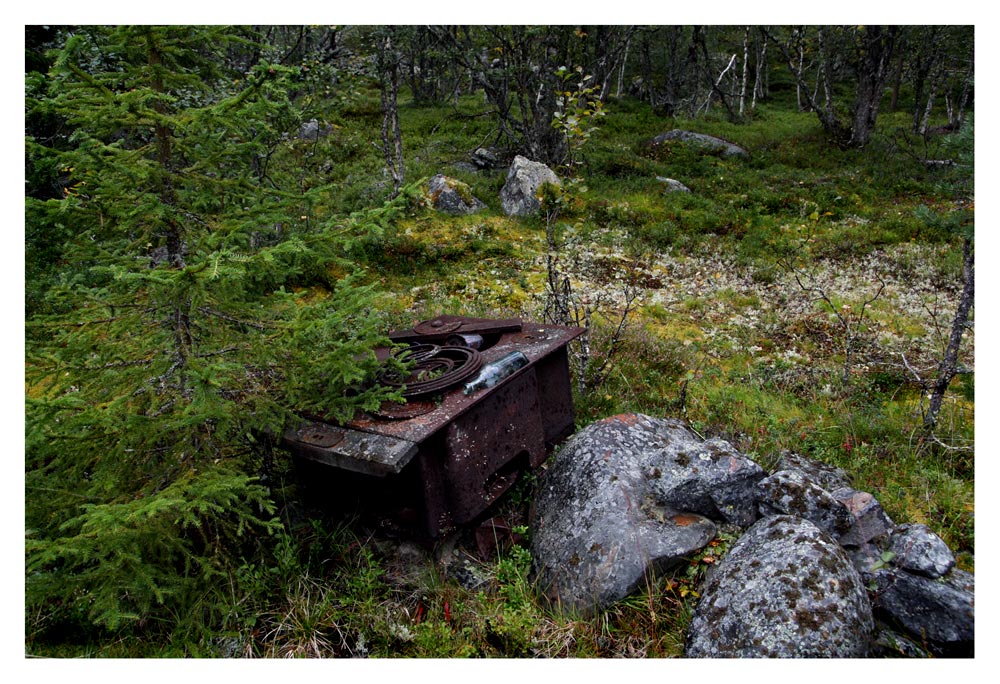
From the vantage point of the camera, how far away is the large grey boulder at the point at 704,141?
1708 centimetres

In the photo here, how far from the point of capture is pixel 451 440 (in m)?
3.71

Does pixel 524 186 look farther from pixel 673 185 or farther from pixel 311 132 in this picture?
pixel 311 132

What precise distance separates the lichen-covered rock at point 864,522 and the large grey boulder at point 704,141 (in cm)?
1490

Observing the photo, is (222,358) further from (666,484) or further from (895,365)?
(895,365)

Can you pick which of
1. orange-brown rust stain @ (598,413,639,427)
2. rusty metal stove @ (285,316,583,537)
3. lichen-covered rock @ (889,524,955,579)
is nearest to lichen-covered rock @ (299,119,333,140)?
rusty metal stove @ (285,316,583,537)

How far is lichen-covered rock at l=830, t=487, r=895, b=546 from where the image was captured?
3.72m

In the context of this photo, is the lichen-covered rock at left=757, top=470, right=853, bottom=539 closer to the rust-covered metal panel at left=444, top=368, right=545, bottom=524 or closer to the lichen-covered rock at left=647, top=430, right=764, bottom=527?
the lichen-covered rock at left=647, top=430, right=764, bottom=527

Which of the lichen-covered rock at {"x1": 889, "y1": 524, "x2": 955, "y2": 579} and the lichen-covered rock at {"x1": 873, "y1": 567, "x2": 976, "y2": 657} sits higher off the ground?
the lichen-covered rock at {"x1": 889, "y1": 524, "x2": 955, "y2": 579}

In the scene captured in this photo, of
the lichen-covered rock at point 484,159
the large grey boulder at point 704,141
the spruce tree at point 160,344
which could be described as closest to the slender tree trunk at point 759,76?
the large grey boulder at point 704,141

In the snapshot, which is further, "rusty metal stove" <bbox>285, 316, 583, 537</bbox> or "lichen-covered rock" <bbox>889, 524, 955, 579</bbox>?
"rusty metal stove" <bbox>285, 316, 583, 537</bbox>

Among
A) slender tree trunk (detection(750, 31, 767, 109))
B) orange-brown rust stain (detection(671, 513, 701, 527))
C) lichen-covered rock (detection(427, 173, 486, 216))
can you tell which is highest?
slender tree trunk (detection(750, 31, 767, 109))

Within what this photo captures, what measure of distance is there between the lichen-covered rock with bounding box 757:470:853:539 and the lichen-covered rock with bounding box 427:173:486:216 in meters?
9.58

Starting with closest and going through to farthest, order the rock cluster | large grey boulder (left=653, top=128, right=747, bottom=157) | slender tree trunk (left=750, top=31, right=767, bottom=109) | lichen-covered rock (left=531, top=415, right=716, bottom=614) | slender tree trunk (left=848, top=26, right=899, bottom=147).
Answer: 1. the rock cluster
2. lichen-covered rock (left=531, top=415, right=716, bottom=614)
3. slender tree trunk (left=848, top=26, right=899, bottom=147)
4. large grey boulder (left=653, top=128, right=747, bottom=157)
5. slender tree trunk (left=750, top=31, right=767, bottom=109)

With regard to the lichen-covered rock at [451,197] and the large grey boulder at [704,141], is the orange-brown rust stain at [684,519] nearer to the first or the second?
the lichen-covered rock at [451,197]
